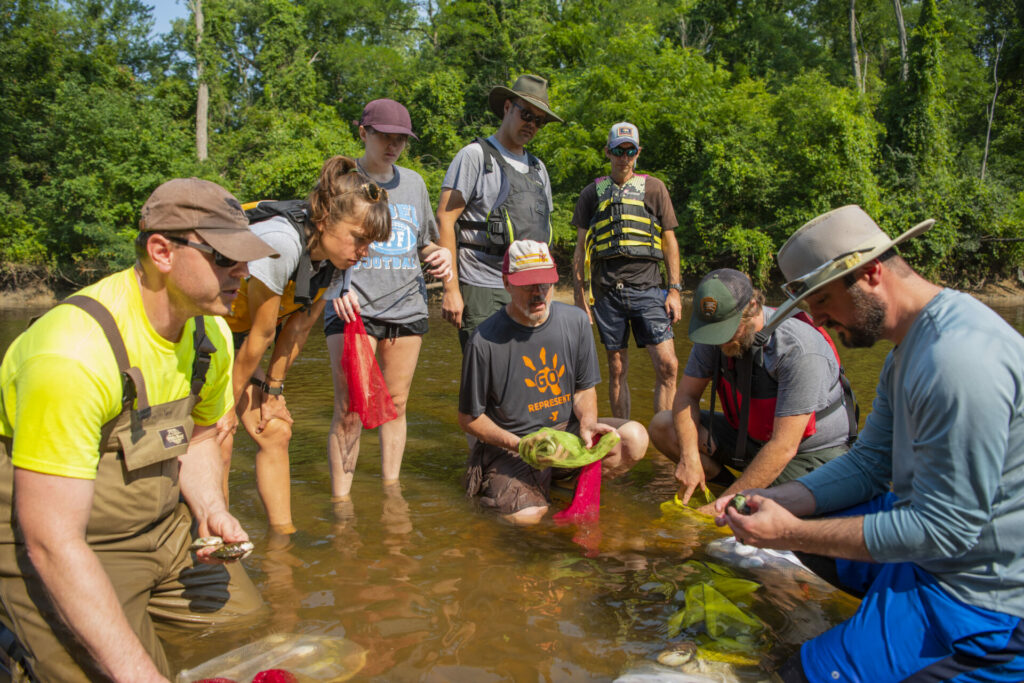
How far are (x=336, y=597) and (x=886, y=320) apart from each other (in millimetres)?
2751

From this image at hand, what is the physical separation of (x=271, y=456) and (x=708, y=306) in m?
2.56

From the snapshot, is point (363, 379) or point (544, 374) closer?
point (363, 379)

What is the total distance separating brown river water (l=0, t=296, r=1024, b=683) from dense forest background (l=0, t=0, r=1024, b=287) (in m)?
20.3

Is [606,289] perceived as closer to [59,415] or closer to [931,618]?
[931,618]

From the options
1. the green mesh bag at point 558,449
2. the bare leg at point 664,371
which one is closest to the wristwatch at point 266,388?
the green mesh bag at point 558,449

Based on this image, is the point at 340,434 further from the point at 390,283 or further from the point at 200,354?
the point at 200,354

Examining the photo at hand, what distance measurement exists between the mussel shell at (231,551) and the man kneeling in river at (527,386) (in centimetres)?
179

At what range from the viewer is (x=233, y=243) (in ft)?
→ 8.32

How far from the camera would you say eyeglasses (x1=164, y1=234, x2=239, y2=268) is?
8.27ft

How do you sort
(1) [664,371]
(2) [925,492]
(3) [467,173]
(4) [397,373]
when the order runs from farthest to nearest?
(1) [664,371]
(3) [467,173]
(4) [397,373]
(2) [925,492]

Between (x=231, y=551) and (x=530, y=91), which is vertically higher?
(x=530, y=91)

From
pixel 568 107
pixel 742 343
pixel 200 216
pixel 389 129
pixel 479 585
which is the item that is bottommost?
pixel 479 585

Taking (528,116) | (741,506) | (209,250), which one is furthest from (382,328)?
(741,506)

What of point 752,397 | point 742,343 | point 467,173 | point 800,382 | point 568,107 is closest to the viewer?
point 800,382
